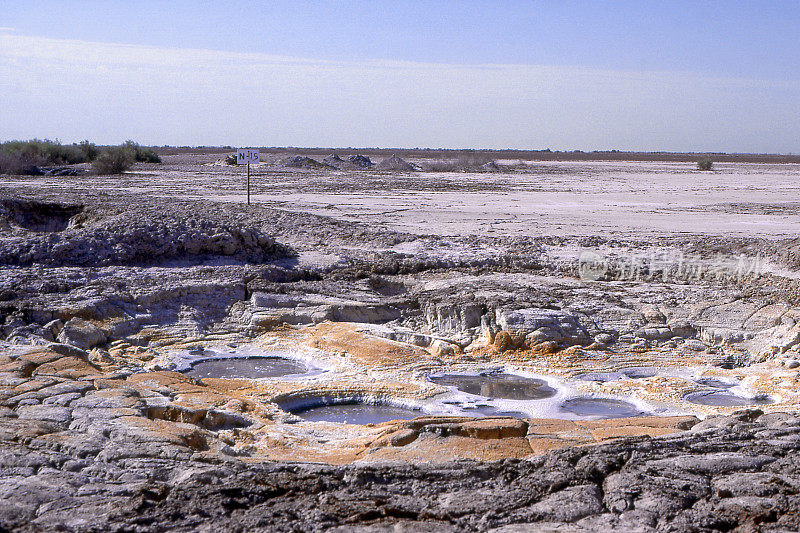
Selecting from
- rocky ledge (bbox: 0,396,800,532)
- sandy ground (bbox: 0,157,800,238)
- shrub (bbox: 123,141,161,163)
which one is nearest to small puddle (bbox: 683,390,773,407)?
rocky ledge (bbox: 0,396,800,532)

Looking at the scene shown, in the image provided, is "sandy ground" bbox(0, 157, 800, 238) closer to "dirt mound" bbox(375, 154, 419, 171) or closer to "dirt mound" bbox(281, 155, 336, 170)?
"dirt mound" bbox(375, 154, 419, 171)

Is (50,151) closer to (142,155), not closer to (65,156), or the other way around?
(65,156)

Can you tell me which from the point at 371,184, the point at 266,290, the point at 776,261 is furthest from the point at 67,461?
the point at 371,184

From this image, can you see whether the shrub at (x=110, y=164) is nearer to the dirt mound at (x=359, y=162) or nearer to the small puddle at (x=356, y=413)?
the dirt mound at (x=359, y=162)

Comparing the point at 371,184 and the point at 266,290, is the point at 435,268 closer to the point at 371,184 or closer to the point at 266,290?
the point at 266,290

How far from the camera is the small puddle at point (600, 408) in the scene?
7.00 meters

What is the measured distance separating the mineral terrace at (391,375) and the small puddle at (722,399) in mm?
34

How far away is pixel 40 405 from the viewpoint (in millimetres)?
5648

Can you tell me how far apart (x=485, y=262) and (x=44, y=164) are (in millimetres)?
37310

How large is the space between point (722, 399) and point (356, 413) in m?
3.44

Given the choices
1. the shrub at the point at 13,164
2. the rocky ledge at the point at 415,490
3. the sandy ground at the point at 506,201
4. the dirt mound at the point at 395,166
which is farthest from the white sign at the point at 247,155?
the dirt mound at the point at 395,166

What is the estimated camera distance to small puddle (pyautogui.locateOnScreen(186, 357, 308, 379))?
7.99 metres

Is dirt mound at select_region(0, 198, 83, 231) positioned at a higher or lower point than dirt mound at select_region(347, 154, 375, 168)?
lower

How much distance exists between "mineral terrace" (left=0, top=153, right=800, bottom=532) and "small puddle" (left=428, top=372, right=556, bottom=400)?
0.11 ft
